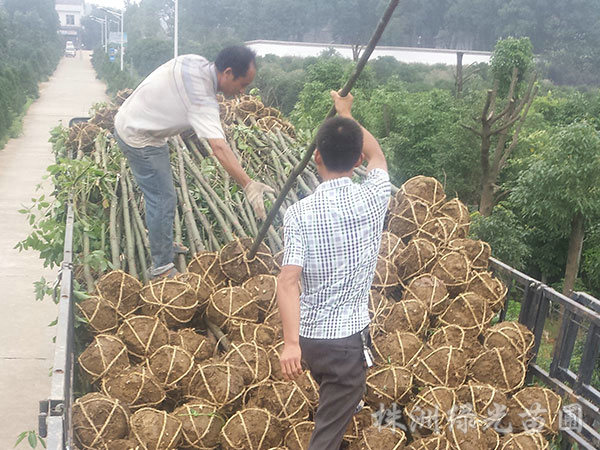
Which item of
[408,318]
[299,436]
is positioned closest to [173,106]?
[408,318]

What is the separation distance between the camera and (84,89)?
3988 cm

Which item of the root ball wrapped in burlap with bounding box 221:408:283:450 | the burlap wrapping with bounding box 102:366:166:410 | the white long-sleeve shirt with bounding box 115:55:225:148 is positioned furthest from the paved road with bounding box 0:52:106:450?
the white long-sleeve shirt with bounding box 115:55:225:148

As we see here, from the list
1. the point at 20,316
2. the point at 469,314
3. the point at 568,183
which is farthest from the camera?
the point at 568,183

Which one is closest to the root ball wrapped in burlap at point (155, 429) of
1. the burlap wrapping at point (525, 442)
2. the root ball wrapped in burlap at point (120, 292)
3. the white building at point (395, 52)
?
the root ball wrapped in burlap at point (120, 292)

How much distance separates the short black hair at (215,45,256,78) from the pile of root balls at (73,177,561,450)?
134 cm

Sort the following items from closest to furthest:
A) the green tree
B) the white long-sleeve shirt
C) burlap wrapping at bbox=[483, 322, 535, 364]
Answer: burlap wrapping at bbox=[483, 322, 535, 364] < the white long-sleeve shirt < the green tree

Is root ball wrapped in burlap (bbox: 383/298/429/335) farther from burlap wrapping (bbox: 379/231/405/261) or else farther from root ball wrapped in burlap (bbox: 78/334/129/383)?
root ball wrapped in burlap (bbox: 78/334/129/383)

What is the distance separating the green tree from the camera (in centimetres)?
1221

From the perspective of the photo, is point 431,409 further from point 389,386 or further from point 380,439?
point 380,439

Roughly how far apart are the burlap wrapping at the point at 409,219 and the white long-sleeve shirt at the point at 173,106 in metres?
1.74

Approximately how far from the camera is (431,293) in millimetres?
4629

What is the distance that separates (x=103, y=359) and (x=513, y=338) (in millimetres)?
2695

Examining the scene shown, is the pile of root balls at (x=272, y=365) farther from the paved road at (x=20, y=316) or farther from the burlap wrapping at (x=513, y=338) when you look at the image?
the paved road at (x=20, y=316)

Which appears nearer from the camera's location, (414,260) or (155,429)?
(155,429)
